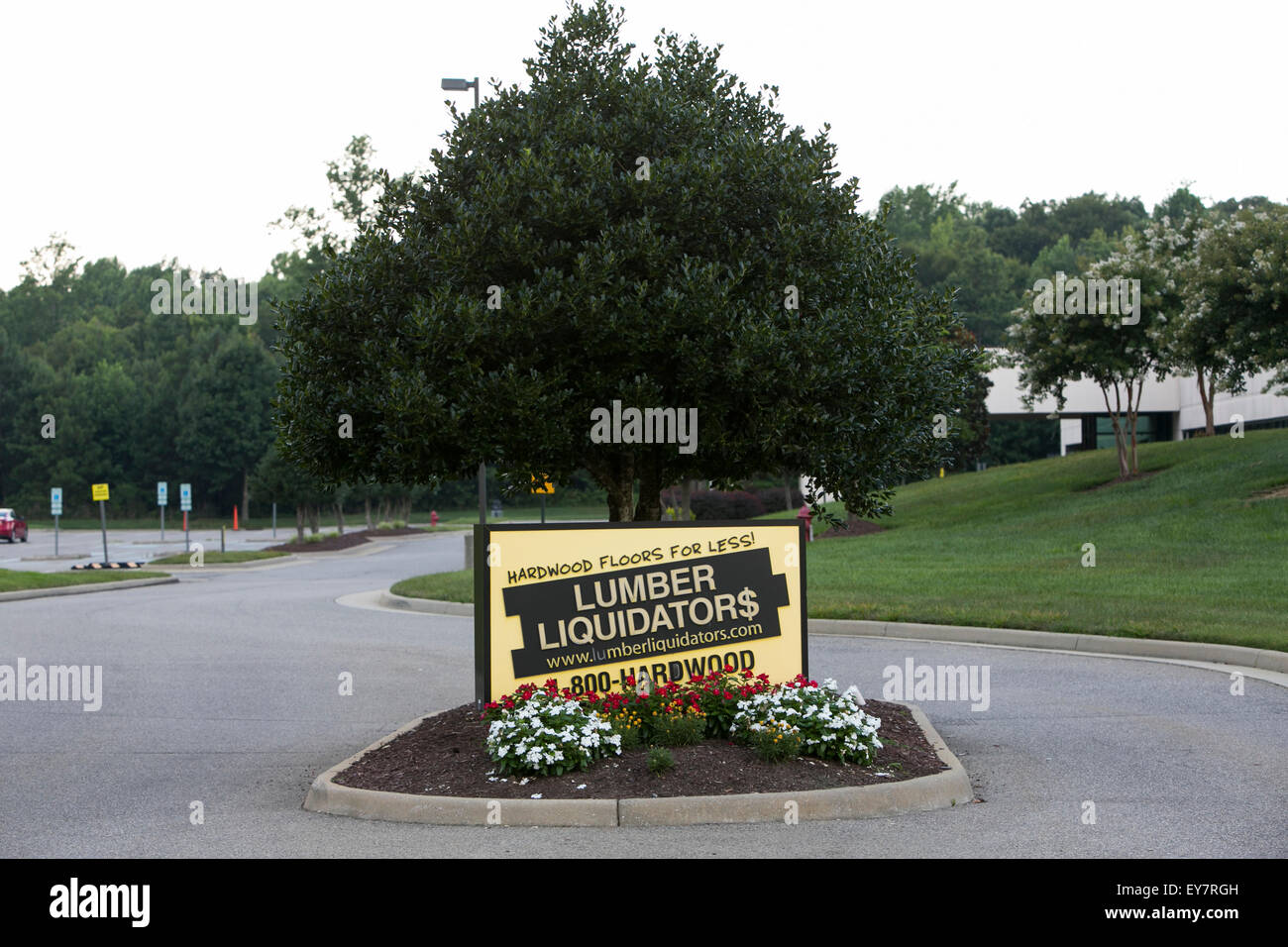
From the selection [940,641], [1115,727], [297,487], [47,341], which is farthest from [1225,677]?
[47,341]

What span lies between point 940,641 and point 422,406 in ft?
30.7

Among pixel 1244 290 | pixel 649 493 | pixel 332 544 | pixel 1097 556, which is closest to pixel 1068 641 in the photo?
pixel 649 493

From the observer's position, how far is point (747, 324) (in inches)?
312

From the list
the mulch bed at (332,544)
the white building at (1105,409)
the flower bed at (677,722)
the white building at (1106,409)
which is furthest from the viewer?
the white building at (1106,409)

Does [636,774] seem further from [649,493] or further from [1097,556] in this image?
[1097,556]

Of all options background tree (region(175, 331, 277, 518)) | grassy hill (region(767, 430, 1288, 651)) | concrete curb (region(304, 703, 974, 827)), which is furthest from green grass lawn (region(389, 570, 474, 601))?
background tree (region(175, 331, 277, 518))

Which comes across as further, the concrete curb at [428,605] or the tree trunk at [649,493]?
the concrete curb at [428,605]

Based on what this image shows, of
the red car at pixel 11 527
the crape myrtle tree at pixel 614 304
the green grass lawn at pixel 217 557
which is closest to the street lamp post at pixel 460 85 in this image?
the crape myrtle tree at pixel 614 304

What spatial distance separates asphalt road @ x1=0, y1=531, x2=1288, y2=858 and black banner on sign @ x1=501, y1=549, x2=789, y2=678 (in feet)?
5.81

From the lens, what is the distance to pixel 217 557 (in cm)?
3822

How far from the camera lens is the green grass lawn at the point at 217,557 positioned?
119 ft

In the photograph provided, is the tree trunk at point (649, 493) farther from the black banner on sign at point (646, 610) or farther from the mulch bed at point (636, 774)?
the mulch bed at point (636, 774)

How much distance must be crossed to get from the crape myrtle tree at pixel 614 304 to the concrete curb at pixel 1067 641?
575 centimetres

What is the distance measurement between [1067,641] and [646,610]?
7710 mm
